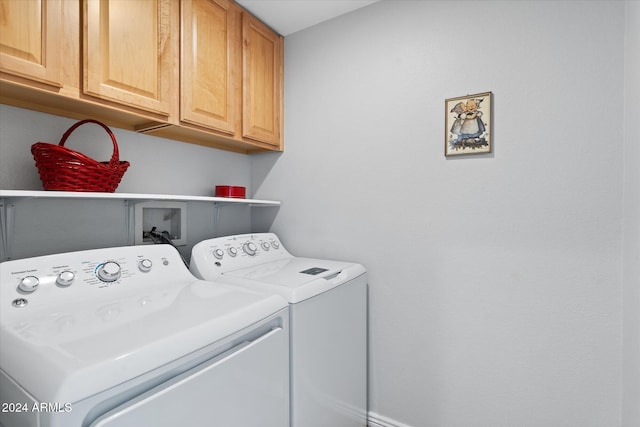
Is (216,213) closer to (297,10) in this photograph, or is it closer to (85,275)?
(85,275)

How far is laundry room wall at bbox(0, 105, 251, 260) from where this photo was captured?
1219 millimetres

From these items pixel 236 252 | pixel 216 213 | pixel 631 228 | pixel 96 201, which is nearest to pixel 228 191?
pixel 216 213

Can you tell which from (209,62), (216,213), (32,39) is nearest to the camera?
(32,39)

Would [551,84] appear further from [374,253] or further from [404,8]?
[374,253]

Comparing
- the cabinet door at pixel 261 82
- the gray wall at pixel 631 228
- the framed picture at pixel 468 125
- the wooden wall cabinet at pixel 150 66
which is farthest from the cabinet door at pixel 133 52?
the gray wall at pixel 631 228

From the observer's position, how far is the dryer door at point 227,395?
0.71 m

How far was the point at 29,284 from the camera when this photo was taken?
3.21ft

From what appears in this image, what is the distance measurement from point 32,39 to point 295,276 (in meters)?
1.24

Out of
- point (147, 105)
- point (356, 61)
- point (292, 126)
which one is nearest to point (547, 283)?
point (356, 61)

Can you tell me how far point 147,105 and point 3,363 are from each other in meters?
0.99

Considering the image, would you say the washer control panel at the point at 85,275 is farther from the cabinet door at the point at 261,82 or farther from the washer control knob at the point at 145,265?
the cabinet door at the point at 261,82

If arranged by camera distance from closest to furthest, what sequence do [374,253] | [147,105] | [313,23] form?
[147,105], [374,253], [313,23]

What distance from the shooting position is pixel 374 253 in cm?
180

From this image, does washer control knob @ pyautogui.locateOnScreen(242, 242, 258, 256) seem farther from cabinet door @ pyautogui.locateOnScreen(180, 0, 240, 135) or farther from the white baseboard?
the white baseboard
